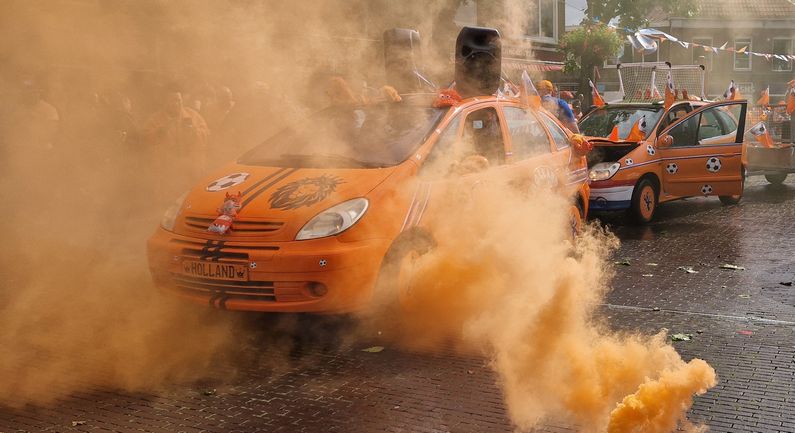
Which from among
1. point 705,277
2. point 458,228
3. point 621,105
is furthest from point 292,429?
point 621,105

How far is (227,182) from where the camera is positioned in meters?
5.73

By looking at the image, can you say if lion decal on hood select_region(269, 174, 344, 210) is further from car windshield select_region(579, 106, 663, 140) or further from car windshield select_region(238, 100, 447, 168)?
car windshield select_region(579, 106, 663, 140)

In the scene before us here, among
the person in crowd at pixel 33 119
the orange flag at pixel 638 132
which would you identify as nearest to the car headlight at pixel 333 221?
the person in crowd at pixel 33 119

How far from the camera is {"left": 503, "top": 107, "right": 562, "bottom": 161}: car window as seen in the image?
22.2ft

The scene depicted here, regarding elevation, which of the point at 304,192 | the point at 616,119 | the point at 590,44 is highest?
the point at 590,44

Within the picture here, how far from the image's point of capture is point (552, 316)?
4.48 m

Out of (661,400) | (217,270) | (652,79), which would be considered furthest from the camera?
(652,79)

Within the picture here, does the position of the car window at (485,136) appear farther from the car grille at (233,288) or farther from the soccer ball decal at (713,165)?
the soccer ball decal at (713,165)

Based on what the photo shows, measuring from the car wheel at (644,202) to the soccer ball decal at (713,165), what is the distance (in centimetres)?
87

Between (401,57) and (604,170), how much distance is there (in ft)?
11.6

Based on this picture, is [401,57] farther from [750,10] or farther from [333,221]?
[750,10]

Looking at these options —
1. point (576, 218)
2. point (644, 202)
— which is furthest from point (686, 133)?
point (576, 218)

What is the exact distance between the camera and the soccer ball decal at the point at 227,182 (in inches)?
223

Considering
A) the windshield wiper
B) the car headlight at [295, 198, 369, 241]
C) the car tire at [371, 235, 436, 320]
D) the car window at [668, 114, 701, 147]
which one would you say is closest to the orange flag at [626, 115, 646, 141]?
the car window at [668, 114, 701, 147]
